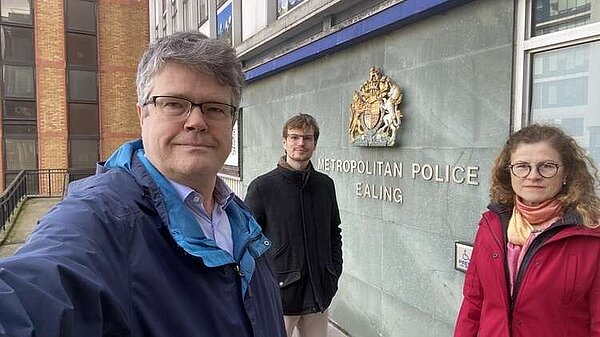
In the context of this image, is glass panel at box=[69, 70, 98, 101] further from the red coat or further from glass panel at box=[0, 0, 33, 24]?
the red coat

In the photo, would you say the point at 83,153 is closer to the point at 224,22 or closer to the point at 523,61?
the point at 224,22

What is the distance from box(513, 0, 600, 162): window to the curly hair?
29.2 inches

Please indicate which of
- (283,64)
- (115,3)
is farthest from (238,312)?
(115,3)

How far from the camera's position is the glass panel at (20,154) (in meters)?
19.1

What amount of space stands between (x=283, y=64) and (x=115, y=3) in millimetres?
18265

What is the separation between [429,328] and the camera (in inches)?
144

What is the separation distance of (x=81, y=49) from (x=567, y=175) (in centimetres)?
2205

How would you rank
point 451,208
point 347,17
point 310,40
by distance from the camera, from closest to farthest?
point 451,208 < point 347,17 < point 310,40

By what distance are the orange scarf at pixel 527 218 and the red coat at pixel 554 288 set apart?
0.07 m

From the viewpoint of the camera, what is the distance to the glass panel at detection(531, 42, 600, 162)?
266cm

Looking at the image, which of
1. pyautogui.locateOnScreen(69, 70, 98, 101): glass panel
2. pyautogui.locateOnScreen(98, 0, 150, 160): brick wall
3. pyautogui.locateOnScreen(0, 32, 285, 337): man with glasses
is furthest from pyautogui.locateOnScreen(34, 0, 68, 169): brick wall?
pyautogui.locateOnScreen(0, 32, 285, 337): man with glasses

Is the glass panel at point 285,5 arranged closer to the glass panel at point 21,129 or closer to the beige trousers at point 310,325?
the beige trousers at point 310,325

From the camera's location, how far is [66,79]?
1989 centimetres

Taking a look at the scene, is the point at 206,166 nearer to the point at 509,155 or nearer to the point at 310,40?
the point at 509,155
